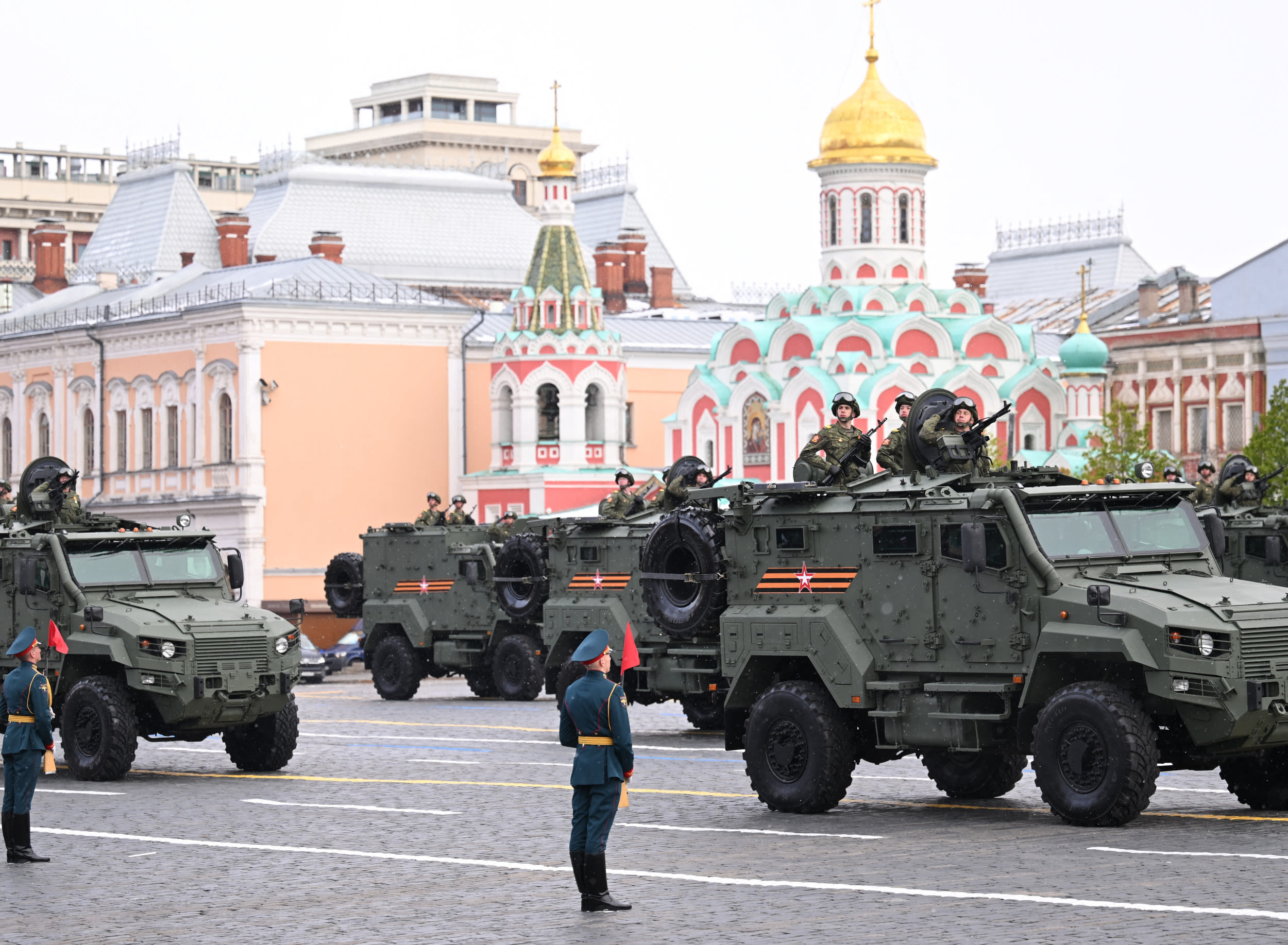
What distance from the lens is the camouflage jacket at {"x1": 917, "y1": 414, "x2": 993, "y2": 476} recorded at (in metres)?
18.0

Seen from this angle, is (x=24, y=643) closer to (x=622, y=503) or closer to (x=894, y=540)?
(x=894, y=540)

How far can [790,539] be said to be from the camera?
1833 centimetres

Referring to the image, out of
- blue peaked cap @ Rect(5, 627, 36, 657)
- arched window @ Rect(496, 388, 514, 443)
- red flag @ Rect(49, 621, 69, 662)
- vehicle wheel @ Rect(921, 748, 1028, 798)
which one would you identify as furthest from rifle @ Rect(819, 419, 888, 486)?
arched window @ Rect(496, 388, 514, 443)

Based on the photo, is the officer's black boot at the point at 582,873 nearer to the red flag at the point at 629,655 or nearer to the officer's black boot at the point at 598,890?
the officer's black boot at the point at 598,890

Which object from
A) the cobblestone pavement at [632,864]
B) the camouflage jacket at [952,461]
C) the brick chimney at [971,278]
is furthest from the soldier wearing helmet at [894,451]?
the brick chimney at [971,278]

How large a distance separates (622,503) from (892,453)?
29.9 feet

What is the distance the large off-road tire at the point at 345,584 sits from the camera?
34438 millimetres

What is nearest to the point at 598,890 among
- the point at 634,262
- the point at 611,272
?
the point at 611,272

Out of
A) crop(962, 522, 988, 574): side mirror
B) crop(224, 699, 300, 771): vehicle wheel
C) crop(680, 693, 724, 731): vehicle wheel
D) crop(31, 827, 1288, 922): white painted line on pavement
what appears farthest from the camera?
crop(680, 693, 724, 731): vehicle wheel

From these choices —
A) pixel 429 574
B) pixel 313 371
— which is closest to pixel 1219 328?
pixel 313 371

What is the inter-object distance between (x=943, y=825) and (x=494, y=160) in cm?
9494

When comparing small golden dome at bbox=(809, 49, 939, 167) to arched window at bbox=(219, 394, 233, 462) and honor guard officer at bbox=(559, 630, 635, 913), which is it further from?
honor guard officer at bbox=(559, 630, 635, 913)

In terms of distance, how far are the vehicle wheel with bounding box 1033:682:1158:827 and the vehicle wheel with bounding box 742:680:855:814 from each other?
1.66 m

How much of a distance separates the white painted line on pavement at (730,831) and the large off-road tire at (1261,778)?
274 cm
